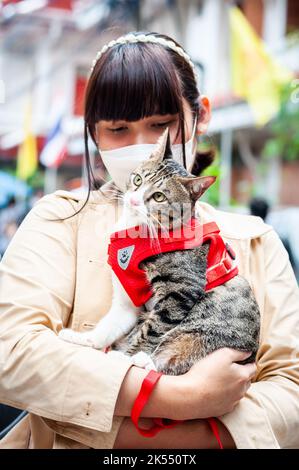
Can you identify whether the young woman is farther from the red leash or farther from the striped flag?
the striped flag

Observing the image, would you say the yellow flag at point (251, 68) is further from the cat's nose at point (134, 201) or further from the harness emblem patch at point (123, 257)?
the harness emblem patch at point (123, 257)

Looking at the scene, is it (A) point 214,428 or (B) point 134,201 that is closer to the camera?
(A) point 214,428

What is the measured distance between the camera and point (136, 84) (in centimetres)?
180

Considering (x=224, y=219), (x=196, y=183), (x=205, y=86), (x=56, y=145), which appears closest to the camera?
(x=196, y=183)

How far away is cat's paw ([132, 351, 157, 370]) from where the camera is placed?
5.27 ft

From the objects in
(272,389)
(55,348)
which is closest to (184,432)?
(272,389)

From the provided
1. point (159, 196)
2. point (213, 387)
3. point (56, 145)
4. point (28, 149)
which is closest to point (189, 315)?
point (213, 387)

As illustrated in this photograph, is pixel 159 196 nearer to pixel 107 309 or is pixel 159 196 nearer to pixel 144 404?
pixel 107 309

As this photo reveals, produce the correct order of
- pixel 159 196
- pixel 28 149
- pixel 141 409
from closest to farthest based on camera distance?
pixel 141 409 < pixel 159 196 < pixel 28 149

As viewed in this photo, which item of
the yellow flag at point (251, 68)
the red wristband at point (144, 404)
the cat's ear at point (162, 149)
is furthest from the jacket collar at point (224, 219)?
the yellow flag at point (251, 68)

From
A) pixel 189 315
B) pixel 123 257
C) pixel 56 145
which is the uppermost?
pixel 123 257

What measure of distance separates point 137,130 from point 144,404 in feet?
3.01

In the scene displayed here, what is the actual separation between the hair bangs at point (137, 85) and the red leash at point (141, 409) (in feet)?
2.86

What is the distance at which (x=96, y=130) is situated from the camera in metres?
1.95
